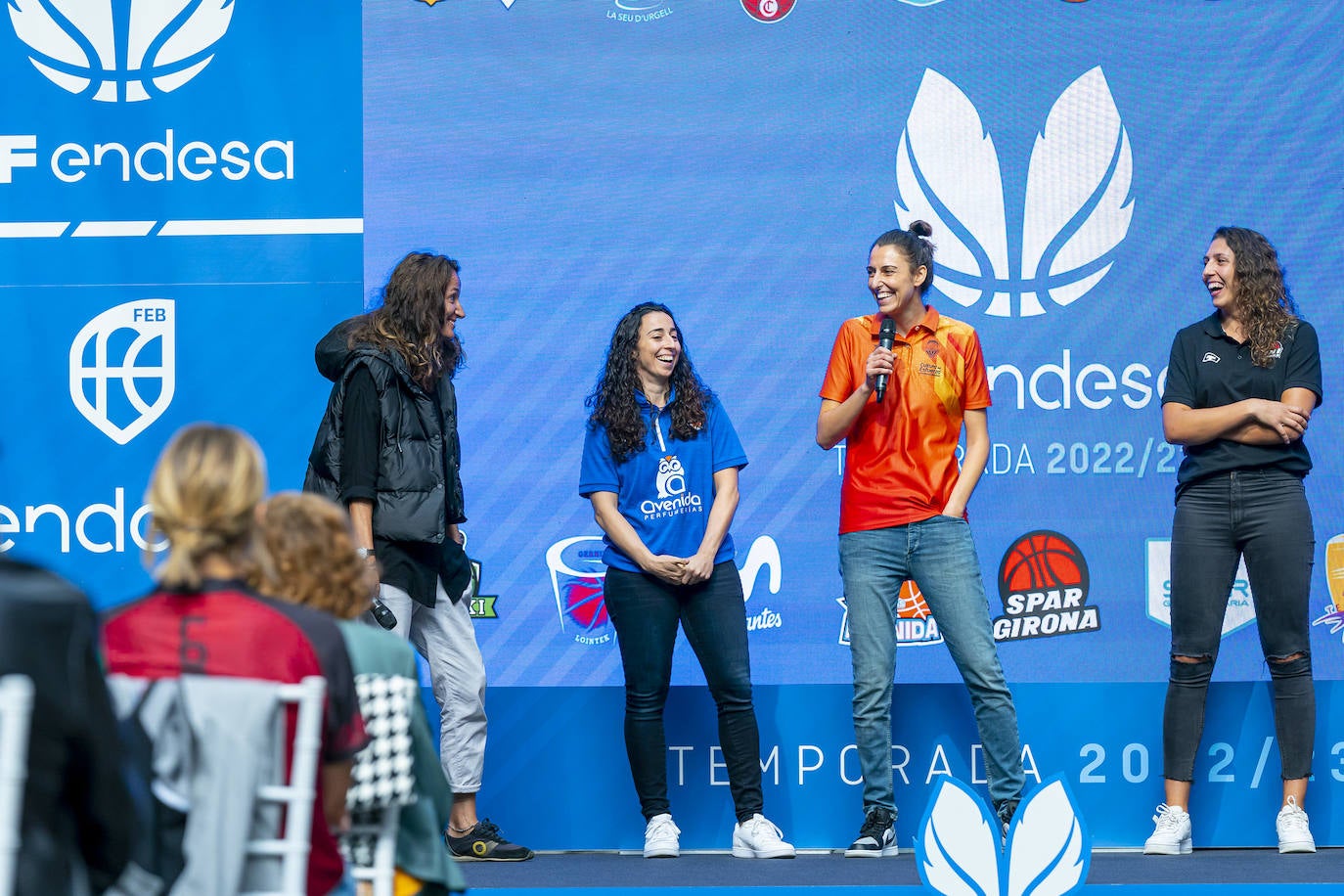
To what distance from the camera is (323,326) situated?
4.54 meters

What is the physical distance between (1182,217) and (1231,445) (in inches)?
34.5

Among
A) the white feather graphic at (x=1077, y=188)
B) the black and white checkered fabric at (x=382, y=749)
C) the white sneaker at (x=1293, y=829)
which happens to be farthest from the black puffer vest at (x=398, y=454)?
the white sneaker at (x=1293, y=829)

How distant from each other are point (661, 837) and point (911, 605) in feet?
3.30

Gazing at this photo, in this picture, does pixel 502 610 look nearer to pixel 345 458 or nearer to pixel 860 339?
pixel 345 458

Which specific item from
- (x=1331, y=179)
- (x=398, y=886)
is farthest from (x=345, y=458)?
(x=1331, y=179)

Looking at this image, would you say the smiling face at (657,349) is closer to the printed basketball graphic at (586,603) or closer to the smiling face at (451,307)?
the smiling face at (451,307)

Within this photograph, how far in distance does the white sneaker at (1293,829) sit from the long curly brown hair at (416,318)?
Result: 242 centimetres

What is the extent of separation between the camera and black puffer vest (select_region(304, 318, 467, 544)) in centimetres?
378

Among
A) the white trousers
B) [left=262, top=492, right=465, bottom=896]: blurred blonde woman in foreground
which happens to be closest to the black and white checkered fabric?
[left=262, top=492, right=465, bottom=896]: blurred blonde woman in foreground

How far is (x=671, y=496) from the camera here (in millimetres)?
3963

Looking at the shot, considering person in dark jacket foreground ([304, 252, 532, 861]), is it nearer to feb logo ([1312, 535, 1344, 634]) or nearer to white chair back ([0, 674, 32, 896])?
white chair back ([0, 674, 32, 896])

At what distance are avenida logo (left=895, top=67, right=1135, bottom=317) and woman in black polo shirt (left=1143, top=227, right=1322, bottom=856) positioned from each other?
56 cm

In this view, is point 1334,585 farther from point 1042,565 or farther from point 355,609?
point 355,609

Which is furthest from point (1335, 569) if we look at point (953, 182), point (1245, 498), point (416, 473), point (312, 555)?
point (312, 555)
